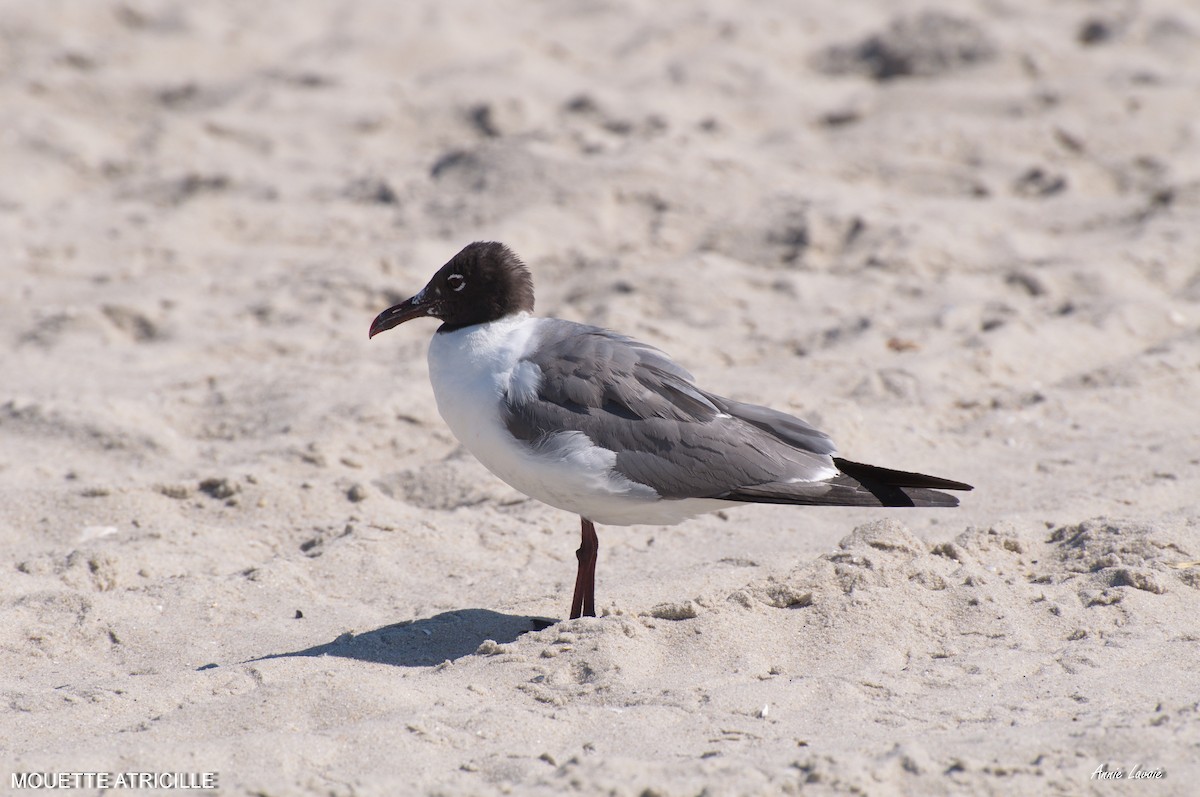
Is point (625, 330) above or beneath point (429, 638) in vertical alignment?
above

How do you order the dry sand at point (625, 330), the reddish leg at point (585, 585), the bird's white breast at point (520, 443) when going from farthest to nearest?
the reddish leg at point (585, 585) < the bird's white breast at point (520, 443) < the dry sand at point (625, 330)

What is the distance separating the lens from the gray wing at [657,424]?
4055 millimetres

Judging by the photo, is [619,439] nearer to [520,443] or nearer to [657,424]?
[657,424]

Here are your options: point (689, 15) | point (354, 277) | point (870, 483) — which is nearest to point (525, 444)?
point (870, 483)

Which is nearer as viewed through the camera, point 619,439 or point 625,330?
point 619,439

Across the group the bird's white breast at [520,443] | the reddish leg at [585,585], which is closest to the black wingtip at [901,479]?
the bird's white breast at [520,443]

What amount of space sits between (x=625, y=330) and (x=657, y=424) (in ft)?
7.60

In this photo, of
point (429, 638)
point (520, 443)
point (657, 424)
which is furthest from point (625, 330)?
point (429, 638)

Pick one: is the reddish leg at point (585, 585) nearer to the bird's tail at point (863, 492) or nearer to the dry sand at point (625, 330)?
the dry sand at point (625, 330)

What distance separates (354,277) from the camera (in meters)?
7.01

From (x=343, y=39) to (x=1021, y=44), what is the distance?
4824mm

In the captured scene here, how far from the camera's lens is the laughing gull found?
404cm

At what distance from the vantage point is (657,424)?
4.12m

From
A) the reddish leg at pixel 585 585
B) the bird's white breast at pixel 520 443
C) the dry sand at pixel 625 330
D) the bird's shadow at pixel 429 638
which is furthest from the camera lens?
the reddish leg at pixel 585 585
